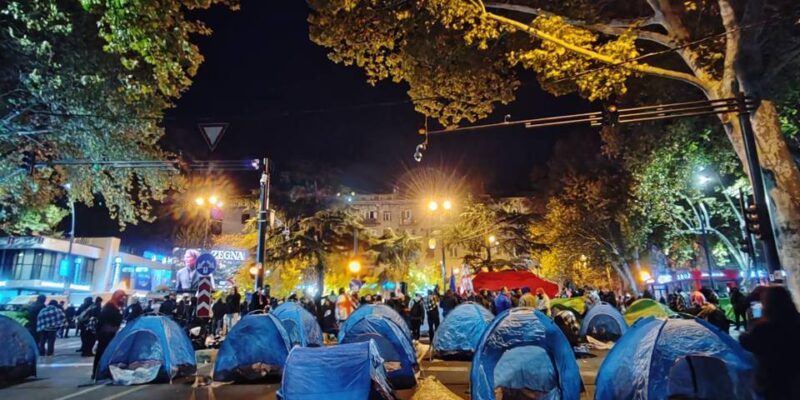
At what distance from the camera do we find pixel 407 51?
41.2 feet

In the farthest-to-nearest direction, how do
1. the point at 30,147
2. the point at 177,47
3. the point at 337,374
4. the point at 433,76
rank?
the point at 30,147
the point at 433,76
the point at 177,47
the point at 337,374

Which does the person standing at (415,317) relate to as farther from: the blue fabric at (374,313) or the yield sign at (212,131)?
the yield sign at (212,131)

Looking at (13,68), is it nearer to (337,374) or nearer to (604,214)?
(337,374)

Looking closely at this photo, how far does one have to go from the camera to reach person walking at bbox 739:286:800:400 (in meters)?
4.79

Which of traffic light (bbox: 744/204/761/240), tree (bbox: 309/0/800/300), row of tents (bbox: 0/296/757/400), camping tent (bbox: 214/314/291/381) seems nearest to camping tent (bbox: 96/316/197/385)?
row of tents (bbox: 0/296/757/400)

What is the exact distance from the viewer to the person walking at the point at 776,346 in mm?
4793

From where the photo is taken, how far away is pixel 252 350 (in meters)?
10.6

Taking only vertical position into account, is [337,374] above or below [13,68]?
below

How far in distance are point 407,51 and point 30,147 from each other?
11.9 meters

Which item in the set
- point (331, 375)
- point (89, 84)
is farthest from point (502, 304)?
point (89, 84)

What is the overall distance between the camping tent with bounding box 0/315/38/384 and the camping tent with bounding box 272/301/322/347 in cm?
563

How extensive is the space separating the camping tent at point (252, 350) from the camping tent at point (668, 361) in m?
6.88

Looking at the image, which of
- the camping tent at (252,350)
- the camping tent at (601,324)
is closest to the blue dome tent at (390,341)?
the camping tent at (252,350)

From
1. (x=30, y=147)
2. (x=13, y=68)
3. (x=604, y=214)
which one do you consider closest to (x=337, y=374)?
(x=13, y=68)
